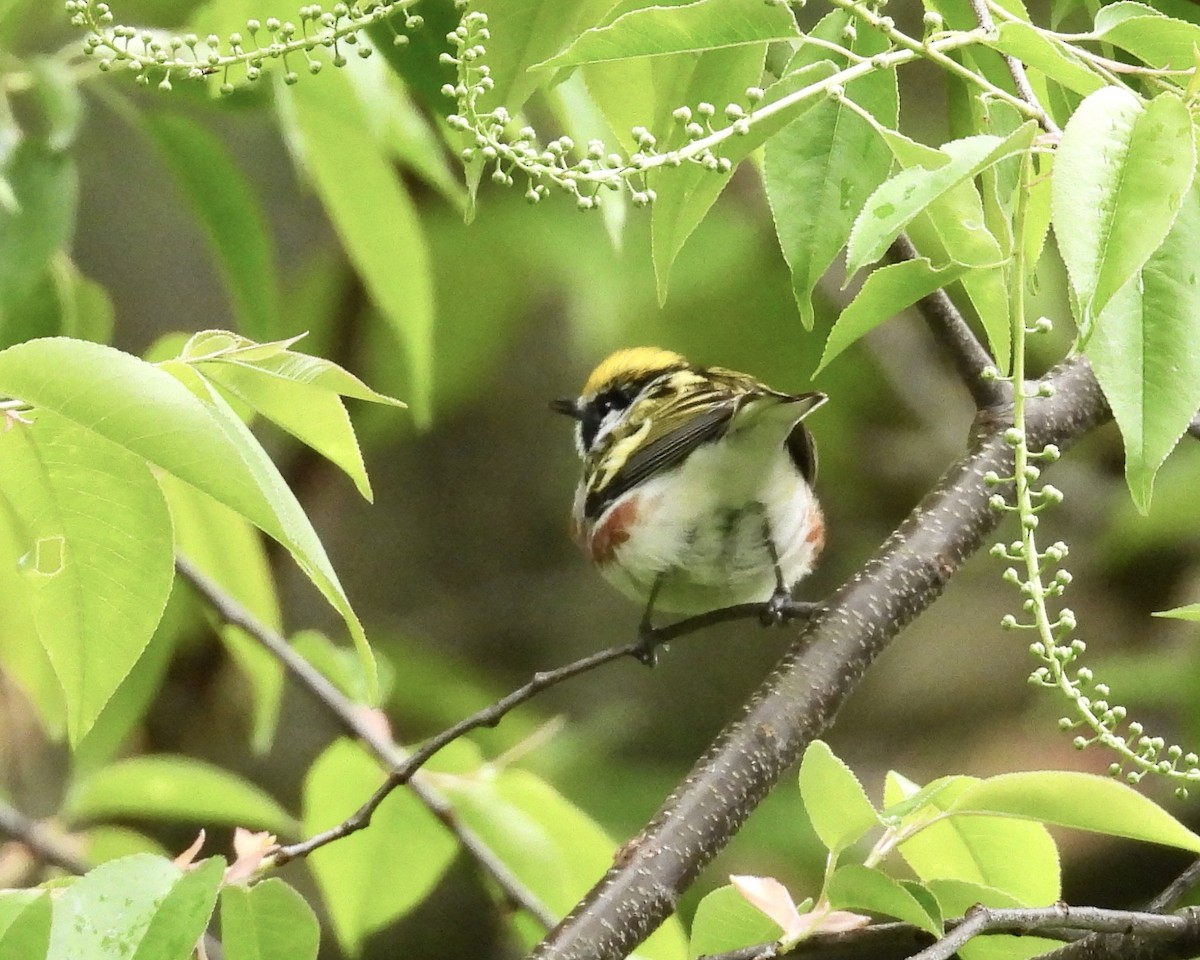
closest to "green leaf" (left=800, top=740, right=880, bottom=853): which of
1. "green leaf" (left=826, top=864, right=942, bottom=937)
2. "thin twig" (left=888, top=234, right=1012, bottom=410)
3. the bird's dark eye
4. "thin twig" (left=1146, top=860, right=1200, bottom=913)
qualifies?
"green leaf" (left=826, top=864, right=942, bottom=937)

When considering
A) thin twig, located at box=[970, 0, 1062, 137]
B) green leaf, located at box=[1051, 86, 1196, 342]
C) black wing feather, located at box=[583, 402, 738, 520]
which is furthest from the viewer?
black wing feather, located at box=[583, 402, 738, 520]

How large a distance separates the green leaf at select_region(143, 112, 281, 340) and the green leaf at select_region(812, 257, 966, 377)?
81 centimetres

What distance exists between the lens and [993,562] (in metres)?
2.90

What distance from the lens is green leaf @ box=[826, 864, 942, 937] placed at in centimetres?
67

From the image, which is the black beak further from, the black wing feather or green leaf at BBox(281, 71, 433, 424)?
green leaf at BBox(281, 71, 433, 424)

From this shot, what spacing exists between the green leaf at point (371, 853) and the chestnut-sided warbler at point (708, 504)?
334 mm

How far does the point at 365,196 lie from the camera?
50.5 inches

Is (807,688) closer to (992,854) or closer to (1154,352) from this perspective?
(992,854)

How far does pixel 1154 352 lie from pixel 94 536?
0.48m

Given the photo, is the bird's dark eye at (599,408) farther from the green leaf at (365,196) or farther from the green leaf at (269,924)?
the green leaf at (269,924)

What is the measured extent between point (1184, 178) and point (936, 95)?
2724mm

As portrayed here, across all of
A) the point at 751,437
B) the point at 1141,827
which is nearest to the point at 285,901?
the point at 1141,827

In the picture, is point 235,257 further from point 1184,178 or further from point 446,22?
point 1184,178

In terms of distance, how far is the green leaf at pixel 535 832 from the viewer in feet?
Result: 3.86
